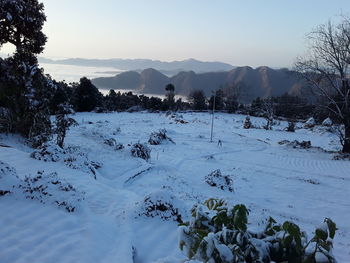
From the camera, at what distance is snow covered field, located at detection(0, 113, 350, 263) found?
14.7ft

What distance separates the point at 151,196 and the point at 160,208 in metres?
0.36

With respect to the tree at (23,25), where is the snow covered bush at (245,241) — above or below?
below

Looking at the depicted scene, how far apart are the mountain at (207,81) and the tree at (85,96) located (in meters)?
27.2

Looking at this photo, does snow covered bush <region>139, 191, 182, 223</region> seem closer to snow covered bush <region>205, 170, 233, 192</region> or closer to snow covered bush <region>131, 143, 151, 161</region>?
snow covered bush <region>205, 170, 233, 192</region>

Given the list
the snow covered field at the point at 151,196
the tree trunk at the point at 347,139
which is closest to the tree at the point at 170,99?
the snow covered field at the point at 151,196

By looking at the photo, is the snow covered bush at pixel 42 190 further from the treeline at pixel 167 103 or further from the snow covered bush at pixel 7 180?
the treeline at pixel 167 103

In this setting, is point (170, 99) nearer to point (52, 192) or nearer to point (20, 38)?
point (20, 38)

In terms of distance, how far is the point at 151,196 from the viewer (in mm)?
6375

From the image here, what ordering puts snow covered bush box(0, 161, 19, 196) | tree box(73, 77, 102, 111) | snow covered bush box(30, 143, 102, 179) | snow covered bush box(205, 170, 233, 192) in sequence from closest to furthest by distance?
snow covered bush box(0, 161, 19, 196), snow covered bush box(30, 143, 102, 179), snow covered bush box(205, 170, 233, 192), tree box(73, 77, 102, 111)

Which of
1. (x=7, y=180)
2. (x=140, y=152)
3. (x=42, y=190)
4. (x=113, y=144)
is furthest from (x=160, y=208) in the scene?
(x=113, y=144)

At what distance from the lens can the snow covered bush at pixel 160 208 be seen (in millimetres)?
6025

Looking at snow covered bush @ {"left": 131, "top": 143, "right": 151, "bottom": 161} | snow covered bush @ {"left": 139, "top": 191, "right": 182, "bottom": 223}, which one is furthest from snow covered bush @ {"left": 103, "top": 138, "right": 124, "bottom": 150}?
snow covered bush @ {"left": 139, "top": 191, "right": 182, "bottom": 223}

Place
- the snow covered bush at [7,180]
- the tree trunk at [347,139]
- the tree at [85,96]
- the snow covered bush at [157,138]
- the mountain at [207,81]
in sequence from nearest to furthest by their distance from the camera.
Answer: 1. the snow covered bush at [7,180]
2. the tree trunk at [347,139]
3. the snow covered bush at [157,138]
4. the tree at [85,96]
5. the mountain at [207,81]

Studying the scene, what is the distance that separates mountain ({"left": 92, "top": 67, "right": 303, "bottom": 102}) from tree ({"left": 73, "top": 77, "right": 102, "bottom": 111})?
27.2m
